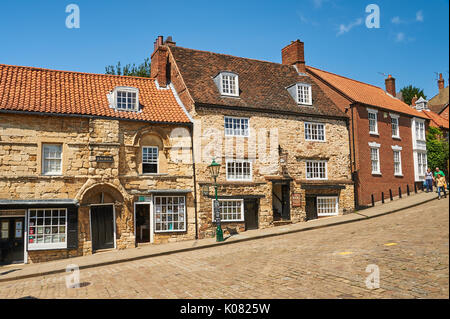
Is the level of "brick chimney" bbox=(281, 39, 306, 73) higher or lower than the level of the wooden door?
higher

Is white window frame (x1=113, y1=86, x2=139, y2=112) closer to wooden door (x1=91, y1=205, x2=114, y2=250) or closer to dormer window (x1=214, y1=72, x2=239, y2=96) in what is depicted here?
dormer window (x1=214, y1=72, x2=239, y2=96)

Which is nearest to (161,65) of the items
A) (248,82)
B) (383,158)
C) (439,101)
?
(248,82)

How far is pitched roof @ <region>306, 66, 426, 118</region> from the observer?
25647 millimetres

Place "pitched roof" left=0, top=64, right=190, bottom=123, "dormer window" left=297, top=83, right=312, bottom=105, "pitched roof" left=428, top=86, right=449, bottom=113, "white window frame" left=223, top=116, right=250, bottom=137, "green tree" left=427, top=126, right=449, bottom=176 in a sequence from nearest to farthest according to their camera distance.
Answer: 1. "pitched roof" left=0, top=64, right=190, bottom=123
2. "white window frame" left=223, top=116, right=250, bottom=137
3. "dormer window" left=297, top=83, right=312, bottom=105
4. "green tree" left=427, top=126, right=449, bottom=176
5. "pitched roof" left=428, top=86, right=449, bottom=113

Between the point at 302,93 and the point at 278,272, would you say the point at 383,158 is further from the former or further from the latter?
the point at 278,272

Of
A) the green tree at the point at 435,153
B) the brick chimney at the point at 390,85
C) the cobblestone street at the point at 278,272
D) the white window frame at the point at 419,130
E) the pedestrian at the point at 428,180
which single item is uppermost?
the brick chimney at the point at 390,85

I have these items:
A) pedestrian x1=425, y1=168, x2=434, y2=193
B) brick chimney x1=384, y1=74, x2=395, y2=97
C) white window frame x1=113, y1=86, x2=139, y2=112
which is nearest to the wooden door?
white window frame x1=113, y1=86, x2=139, y2=112

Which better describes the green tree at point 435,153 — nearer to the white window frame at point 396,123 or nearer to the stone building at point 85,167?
the white window frame at point 396,123

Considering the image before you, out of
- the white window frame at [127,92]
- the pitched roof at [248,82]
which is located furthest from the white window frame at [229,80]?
the white window frame at [127,92]

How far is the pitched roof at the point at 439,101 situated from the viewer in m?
40.0

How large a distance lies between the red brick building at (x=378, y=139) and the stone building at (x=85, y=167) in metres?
11.9

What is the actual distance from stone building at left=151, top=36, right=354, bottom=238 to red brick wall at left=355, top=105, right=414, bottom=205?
4.48 ft

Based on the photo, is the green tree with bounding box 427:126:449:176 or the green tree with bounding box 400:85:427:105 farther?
the green tree with bounding box 400:85:427:105

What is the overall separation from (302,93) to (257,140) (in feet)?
17.4
